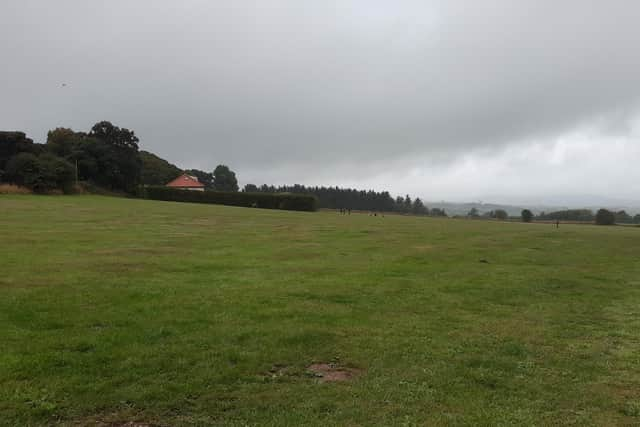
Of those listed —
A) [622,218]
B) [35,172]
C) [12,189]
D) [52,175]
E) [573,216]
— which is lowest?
[12,189]

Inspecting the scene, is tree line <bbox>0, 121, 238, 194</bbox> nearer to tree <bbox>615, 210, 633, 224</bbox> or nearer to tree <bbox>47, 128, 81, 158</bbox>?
tree <bbox>47, 128, 81, 158</bbox>

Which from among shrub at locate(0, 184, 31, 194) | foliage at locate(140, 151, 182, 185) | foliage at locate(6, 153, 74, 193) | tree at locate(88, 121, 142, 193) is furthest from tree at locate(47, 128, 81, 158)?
foliage at locate(140, 151, 182, 185)

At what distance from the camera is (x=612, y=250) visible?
21438mm

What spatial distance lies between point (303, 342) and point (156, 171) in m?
90.6

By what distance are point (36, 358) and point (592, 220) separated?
285ft

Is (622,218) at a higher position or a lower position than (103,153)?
lower

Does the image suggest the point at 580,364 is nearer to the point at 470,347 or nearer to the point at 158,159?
the point at 470,347

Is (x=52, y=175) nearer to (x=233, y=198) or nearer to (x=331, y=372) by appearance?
(x=233, y=198)

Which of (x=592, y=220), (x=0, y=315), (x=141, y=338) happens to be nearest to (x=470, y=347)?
(x=141, y=338)

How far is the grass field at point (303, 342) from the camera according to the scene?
4477mm

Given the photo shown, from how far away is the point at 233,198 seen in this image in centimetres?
6338

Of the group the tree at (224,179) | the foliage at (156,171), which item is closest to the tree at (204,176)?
the tree at (224,179)

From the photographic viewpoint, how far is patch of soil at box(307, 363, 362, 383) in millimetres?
5258

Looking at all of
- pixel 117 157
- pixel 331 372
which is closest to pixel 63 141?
pixel 117 157
